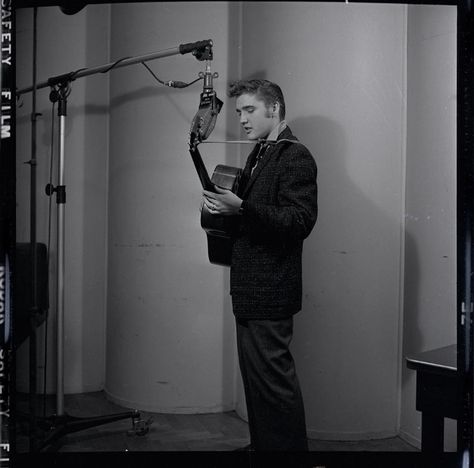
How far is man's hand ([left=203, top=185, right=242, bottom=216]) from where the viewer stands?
5.06ft

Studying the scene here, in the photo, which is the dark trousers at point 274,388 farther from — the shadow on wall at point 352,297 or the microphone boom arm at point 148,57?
the microphone boom arm at point 148,57

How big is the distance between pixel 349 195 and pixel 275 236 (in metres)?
0.58

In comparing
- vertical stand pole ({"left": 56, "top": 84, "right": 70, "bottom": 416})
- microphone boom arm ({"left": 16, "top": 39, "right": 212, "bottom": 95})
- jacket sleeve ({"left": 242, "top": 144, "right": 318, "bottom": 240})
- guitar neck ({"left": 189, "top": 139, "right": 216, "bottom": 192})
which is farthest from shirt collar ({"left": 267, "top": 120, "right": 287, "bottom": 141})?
vertical stand pole ({"left": 56, "top": 84, "right": 70, "bottom": 416})

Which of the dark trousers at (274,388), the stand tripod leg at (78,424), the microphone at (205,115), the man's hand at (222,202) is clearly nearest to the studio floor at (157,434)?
the stand tripod leg at (78,424)

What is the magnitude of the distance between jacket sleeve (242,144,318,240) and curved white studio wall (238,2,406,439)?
1.72ft

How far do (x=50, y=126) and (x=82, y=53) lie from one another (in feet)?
1.04

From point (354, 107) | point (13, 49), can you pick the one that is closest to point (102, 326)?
point (13, 49)

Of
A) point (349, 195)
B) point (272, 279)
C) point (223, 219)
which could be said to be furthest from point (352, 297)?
point (223, 219)

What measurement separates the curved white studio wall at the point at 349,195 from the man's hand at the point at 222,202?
653mm

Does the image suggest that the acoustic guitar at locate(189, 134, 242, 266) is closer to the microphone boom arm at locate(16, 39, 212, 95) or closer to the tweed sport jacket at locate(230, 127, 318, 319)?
the tweed sport jacket at locate(230, 127, 318, 319)

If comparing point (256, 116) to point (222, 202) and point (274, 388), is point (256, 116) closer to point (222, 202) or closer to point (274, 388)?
point (222, 202)

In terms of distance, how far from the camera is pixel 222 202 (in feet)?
5.09

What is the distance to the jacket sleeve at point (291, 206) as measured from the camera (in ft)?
5.04

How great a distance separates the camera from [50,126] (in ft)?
6.40
